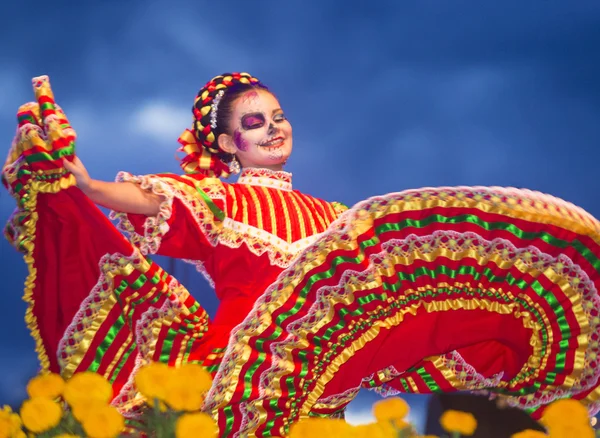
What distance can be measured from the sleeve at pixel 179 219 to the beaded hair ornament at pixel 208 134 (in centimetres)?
30

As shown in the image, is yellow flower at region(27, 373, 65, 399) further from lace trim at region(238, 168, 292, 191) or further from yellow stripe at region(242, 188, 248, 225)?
lace trim at region(238, 168, 292, 191)

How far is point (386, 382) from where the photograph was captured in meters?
1.54

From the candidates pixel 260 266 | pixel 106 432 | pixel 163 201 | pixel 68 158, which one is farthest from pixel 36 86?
pixel 106 432

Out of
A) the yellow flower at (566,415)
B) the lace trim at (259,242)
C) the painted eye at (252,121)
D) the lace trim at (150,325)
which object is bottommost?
the yellow flower at (566,415)

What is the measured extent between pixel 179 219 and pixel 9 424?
1024 mm

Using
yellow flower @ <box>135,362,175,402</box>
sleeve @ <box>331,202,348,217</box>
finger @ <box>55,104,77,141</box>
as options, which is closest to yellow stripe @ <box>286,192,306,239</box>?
sleeve @ <box>331,202,348,217</box>

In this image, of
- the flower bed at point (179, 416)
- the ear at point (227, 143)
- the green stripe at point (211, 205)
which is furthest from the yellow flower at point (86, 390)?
the ear at point (227, 143)

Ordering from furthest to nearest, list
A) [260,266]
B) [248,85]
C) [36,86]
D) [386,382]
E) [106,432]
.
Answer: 1. [248,85]
2. [260,266]
3. [386,382]
4. [36,86]
5. [106,432]

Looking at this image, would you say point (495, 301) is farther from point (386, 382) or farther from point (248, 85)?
point (248, 85)

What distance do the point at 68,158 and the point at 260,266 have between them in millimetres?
494

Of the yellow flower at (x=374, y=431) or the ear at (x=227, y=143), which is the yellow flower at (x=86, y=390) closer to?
the yellow flower at (x=374, y=431)

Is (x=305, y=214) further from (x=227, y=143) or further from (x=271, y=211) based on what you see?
(x=227, y=143)

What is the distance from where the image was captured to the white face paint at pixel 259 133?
75.4 inches

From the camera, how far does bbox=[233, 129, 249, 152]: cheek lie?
1.92m
